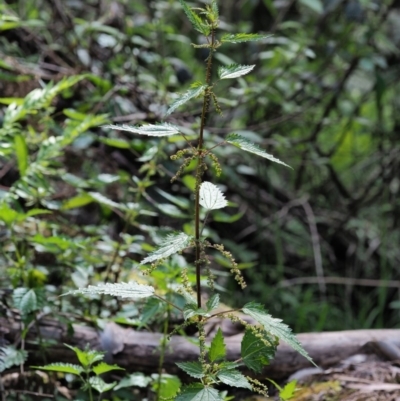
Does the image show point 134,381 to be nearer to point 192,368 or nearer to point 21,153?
point 192,368

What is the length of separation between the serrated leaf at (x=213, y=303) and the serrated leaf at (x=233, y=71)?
1.25 ft

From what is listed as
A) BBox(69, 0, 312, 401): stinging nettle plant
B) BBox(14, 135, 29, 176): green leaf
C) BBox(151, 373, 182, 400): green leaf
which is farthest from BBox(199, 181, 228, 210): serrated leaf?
BBox(14, 135, 29, 176): green leaf

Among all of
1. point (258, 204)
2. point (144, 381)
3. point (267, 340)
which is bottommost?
Answer: point (258, 204)

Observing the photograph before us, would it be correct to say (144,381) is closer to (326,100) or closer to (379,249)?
(379,249)

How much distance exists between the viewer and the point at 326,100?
12.5 ft

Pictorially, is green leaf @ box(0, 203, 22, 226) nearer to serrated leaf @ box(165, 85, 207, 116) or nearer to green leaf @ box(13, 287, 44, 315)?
green leaf @ box(13, 287, 44, 315)

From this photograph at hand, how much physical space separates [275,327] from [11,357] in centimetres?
74

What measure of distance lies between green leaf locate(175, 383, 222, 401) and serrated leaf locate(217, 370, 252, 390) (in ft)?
0.09

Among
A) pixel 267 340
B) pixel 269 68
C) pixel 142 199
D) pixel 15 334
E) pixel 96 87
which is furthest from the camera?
pixel 269 68

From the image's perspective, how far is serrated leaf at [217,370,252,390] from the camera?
3.26 feet

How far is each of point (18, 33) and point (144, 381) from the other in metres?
2.02

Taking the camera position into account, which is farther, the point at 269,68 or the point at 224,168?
the point at 269,68

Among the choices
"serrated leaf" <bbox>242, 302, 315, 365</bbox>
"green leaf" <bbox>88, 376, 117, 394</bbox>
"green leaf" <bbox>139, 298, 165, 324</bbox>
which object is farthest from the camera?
"green leaf" <bbox>139, 298, 165, 324</bbox>

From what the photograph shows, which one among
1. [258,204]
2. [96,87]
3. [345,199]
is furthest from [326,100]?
[96,87]
